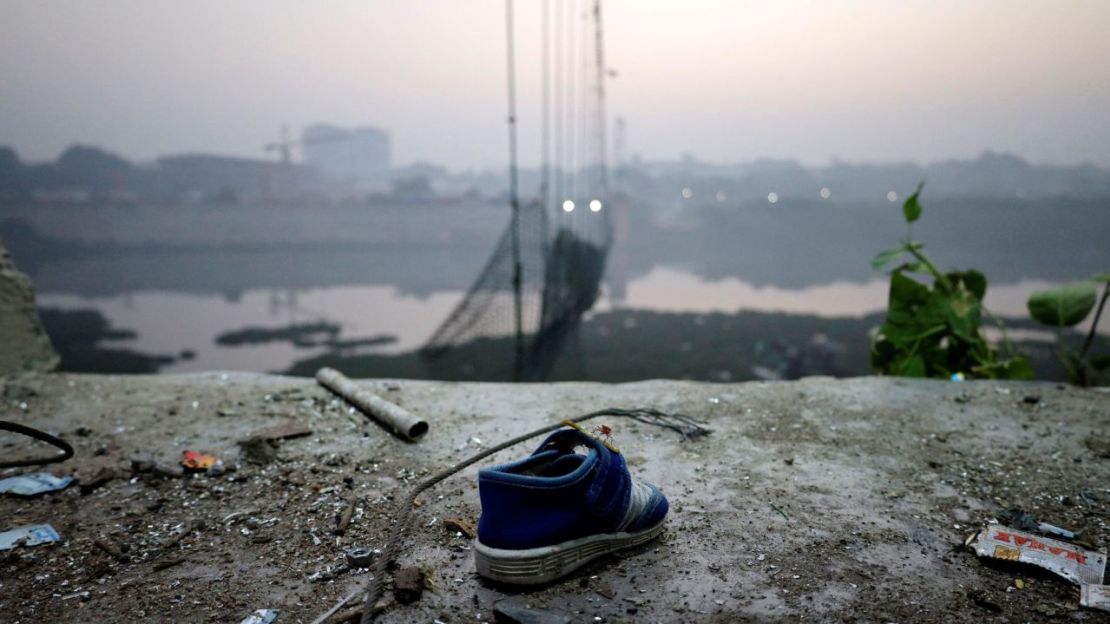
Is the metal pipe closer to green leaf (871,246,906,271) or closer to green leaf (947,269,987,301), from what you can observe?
green leaf (871,246,906,271)

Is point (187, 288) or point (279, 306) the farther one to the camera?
point (187, 288)

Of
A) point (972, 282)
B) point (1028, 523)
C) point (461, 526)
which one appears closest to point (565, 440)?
point (461, 526)

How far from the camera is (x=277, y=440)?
2.36 m

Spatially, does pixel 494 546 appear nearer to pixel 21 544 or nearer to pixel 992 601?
pixel 992 601

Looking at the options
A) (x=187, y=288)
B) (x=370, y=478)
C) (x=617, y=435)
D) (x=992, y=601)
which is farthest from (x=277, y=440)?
(x=187, y=288)

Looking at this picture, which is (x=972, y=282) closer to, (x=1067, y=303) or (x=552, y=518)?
(x=1067, y=303)

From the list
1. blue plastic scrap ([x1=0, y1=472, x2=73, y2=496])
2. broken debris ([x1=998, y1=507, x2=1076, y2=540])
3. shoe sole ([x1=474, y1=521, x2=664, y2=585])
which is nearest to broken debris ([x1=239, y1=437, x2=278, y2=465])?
blue plastic scrap ([x1=0, y1=472, x2=73, y2=496])

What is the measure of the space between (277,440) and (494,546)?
47.4 inches

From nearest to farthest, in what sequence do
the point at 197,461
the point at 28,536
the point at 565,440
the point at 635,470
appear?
the point at 565,440 < the point at 28,536 < the point at 635,470 < the point at 197,461

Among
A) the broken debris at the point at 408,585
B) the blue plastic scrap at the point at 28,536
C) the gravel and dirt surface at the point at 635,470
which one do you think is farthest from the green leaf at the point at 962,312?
the blue plastic scrap at the point at 28,536

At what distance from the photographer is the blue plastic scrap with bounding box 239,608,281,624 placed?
55.6 inches

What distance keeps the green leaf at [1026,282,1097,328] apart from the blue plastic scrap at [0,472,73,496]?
4061mm

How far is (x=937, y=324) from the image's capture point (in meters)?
3.33

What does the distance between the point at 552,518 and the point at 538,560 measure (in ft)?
0.31
